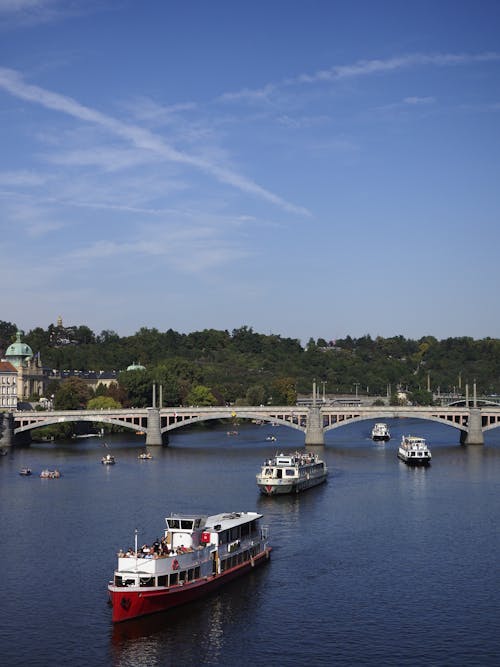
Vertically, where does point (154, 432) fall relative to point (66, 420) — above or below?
below

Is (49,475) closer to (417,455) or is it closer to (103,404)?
(417,455)

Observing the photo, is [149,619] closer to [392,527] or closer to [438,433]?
[392,527]

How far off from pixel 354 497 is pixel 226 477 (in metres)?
21.0

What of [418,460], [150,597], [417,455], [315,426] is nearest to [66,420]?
[315,426]

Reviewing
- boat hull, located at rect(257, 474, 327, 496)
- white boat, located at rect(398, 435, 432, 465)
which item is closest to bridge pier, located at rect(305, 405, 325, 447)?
white boat, located at rect(398, 435, 432, 465)

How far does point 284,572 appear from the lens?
220ft

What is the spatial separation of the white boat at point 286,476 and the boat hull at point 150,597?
127ft

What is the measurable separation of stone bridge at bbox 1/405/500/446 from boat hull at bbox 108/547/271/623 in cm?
9708

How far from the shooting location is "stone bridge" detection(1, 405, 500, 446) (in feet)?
515

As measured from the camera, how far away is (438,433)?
18975 centimetres

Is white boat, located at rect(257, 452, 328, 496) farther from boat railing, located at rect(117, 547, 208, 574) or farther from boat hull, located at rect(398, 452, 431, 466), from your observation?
boat railing, located at rect(117, 547, 208, 574)

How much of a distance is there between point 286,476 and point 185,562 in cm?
4301

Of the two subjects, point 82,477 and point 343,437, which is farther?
point 343,437

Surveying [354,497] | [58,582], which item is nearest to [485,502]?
[354,497]
